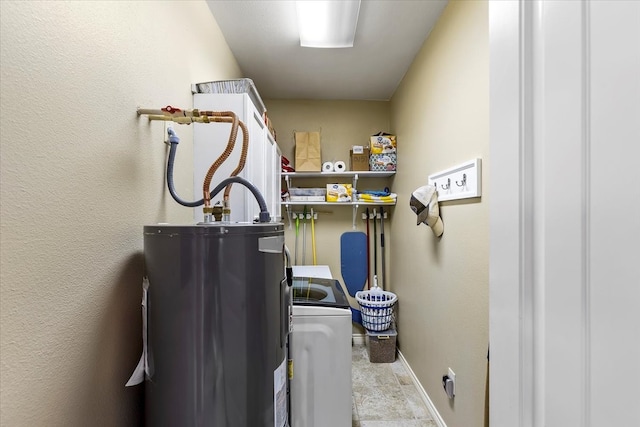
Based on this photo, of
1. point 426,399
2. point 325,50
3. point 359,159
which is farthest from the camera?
point 359,159

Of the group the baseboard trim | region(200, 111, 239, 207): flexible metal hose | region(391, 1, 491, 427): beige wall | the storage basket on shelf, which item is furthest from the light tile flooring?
region(200, 111, 239, 207): flexible metal hose

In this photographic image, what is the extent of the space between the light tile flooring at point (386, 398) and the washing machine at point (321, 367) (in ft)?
1.61

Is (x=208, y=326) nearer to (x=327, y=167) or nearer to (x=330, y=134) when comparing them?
(x=327, y=167)

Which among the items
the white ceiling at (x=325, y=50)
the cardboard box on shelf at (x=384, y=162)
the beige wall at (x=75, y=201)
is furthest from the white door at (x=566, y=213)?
the cardboard box on shelf at (x=384, y=162)

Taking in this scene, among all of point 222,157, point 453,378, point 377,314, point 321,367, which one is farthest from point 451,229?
point 222,157

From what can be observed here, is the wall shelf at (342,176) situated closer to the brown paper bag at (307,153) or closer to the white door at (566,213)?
the brown paper bag at (307,153)

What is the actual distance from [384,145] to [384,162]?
0.18m

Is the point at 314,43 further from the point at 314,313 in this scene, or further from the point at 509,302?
the point at 509,302

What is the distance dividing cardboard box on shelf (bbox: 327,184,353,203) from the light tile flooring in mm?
1621

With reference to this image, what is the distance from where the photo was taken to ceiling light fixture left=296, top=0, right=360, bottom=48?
1.65m

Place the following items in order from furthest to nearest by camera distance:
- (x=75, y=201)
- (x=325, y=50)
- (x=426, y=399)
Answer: (x=325, y=50)
(x=426, y=399)
(x=75, y=201)

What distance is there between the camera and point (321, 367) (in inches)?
61.4

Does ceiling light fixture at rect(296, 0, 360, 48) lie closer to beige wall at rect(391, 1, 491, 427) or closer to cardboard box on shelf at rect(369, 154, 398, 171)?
beige wall at rect(391, 1, 491, 427)

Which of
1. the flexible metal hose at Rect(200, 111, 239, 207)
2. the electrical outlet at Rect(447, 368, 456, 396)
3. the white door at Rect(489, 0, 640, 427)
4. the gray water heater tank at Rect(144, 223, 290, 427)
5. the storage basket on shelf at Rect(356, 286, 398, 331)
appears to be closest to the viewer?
the white door at Rect(489, 0, 640, 427)
